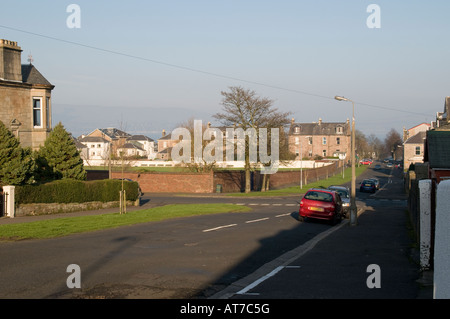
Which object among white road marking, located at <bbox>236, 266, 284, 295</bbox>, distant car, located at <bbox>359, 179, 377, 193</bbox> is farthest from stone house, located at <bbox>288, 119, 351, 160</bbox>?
white road marking, located at <bbox>236, 266, 284, 295</bbox>

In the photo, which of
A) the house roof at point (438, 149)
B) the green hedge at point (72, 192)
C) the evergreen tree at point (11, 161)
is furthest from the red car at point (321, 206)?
the evergreen tree at point (11, 161)

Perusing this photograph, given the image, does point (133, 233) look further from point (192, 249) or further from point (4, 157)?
point (4, 157)

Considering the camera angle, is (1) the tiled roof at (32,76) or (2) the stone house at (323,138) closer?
(1) the tiled roof at (32,76)

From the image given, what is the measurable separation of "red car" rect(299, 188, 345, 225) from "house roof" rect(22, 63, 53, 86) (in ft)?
67.4

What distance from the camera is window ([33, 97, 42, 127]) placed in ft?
109

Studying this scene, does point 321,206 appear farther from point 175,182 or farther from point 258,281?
point 175,182

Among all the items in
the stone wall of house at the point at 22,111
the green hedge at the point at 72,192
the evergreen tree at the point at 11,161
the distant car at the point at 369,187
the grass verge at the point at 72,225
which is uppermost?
the stone wall of house at the point at 22,111

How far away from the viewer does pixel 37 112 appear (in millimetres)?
33500

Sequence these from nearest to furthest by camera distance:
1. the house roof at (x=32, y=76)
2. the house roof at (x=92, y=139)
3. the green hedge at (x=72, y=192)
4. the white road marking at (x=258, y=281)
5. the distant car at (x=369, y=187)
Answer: the white road marking at (x=258, y=281) → the green hedge at (x=72, y=192) → the house roof at (x=32, y=76) → the distant car at (x=369, y=187) → the house roof at (x=92, y=139)

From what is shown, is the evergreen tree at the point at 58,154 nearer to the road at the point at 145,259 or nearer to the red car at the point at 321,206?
the road at the point at 145,259

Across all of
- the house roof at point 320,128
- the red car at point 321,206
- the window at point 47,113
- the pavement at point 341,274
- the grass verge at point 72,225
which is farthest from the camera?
the house roof at point 320,128

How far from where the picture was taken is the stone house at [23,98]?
31722mm

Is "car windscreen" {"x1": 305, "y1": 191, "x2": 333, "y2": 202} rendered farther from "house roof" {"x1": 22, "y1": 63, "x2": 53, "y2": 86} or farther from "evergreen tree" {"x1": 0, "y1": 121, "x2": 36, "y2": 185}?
"house roof" {"x1": 22, "y1": 63, "x2": 53, "y2": 86}

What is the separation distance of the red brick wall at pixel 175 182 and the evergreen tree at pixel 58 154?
24.7 meters
